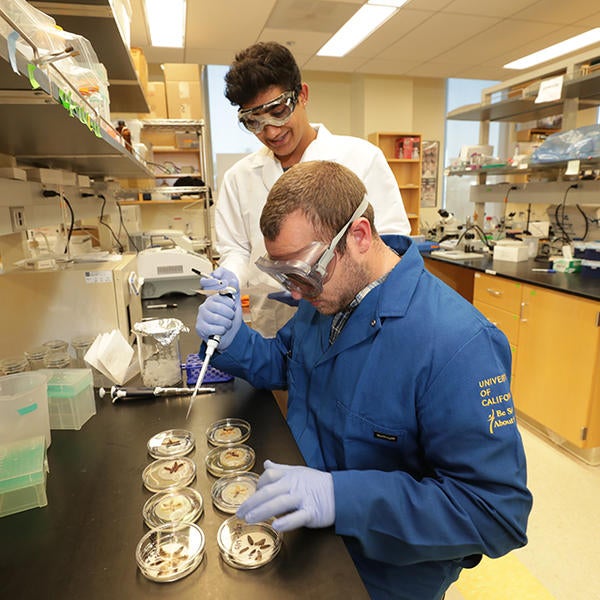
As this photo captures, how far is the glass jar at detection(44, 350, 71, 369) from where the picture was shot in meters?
1.24

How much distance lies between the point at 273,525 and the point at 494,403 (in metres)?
0.43

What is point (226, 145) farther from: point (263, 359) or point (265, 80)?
point (263, 359)

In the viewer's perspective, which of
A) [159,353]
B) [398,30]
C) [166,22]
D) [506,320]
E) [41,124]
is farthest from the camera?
[398,30]

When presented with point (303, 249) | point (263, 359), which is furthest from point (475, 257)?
point (303, 249)

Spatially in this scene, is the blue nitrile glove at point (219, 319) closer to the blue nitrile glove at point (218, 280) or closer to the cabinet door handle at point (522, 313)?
the blue nitrile glove at point (218, 280)

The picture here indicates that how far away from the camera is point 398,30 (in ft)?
14.6

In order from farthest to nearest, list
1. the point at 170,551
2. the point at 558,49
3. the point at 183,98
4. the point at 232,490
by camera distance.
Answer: the point at 558,49 < the point at 183,98 < the point at 232,490 < the point at 170,551

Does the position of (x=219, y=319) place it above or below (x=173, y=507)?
Result: above

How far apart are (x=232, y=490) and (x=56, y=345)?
0.84m

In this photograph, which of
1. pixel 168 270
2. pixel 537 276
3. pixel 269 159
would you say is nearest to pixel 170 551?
pixel 269 159

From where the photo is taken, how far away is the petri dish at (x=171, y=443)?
958 millimetres

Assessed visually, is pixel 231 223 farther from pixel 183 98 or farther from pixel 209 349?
pixel 183 98

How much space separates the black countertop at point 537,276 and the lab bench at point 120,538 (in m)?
1.91

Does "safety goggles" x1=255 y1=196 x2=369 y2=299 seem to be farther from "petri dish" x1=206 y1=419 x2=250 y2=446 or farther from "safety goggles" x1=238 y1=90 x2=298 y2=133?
"safety goggles" x1=238 y1=90 x2=298 y2=133
